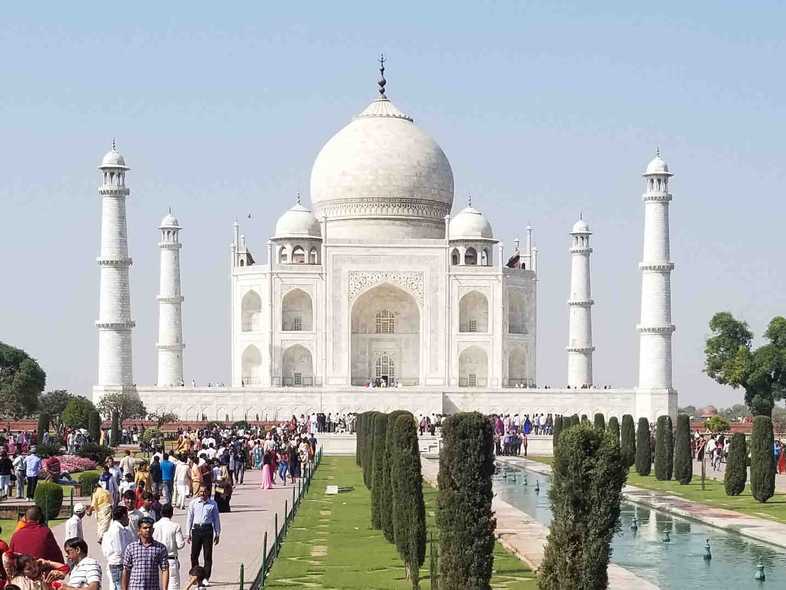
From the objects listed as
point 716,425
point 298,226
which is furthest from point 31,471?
point 298,226

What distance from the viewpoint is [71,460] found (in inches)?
874

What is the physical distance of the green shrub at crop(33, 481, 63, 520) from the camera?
15.2 metres

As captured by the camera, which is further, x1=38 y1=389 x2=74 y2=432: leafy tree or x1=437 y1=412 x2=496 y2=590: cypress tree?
x1=38 y1=389 x2=74 y2=432: leafy tree

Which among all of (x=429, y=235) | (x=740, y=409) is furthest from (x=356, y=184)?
(x=740, y=409)

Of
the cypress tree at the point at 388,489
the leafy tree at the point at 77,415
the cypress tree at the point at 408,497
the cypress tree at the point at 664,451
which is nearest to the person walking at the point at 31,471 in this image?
the cypress tree at the point at 388,489

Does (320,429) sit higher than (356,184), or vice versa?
(356,184)

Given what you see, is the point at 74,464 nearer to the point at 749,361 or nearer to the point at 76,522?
the point at 76,522

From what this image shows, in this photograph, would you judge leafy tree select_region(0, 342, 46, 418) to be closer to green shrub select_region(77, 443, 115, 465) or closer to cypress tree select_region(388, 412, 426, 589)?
green shrub select_region(77, 443, 115, 465)

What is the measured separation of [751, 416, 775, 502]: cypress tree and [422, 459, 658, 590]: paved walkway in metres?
3.09

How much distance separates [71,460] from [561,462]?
14.5 meters

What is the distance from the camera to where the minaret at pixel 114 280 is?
3844cm

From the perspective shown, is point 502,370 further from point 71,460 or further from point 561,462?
point 561,462

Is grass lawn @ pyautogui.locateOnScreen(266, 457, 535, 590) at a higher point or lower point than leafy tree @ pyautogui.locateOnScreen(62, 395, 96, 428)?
lower

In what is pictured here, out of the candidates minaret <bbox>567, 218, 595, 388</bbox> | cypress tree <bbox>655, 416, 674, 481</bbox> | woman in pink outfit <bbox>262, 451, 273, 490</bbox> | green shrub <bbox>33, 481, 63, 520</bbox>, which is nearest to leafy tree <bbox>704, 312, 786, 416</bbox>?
minaret <bbox>567, 218, 595, 388</bbox>
